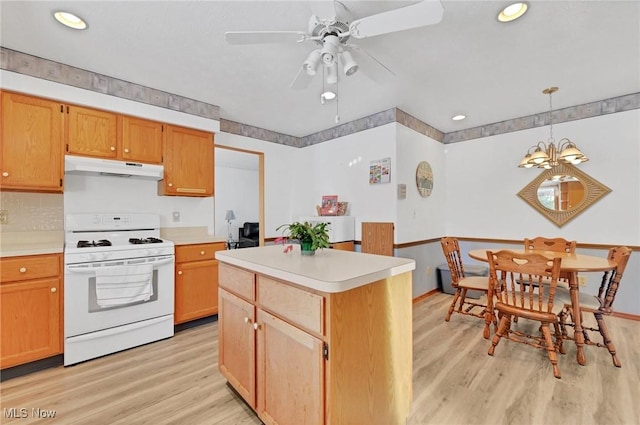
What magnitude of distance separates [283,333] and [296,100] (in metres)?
2.65

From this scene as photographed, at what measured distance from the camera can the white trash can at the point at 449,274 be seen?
403 centimetres

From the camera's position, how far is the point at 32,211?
8.34 ft

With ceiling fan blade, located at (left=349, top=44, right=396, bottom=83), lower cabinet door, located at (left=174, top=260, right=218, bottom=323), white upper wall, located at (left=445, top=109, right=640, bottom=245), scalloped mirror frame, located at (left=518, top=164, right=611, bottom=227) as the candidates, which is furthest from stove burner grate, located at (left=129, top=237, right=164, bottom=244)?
scalloped mirror frame, located at (left=518, top=164, right=611, bottom=227)

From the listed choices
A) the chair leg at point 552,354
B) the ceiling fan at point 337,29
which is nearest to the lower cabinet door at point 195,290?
the ceiling fan at point 337,29

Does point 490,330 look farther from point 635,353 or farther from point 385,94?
point 385,94

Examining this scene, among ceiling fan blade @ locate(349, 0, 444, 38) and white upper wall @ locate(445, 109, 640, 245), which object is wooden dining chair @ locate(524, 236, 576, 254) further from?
ceiling fan blade @ locate(349, 0, 444, 38)

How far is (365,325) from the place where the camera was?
1.34 meters

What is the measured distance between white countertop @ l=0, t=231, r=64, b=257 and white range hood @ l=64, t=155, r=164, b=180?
0.59 metres

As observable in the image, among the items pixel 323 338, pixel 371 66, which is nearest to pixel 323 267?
pixel 323 338

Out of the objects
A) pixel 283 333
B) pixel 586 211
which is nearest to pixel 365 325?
pixel 283 333

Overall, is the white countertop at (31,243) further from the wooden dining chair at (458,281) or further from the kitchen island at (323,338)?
the wooden dining chair at (458,281)

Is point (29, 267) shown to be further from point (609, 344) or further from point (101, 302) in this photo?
point (609, 344)

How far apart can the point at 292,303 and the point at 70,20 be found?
7.82 ft

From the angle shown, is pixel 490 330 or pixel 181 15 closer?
pixel 181 15
